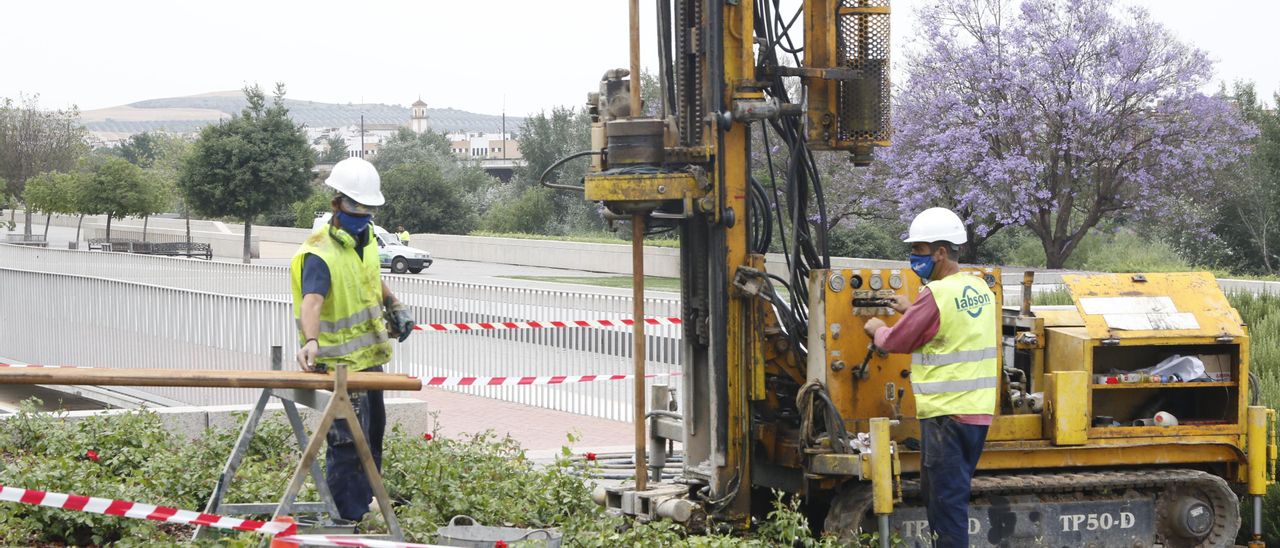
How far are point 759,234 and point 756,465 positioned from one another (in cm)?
128

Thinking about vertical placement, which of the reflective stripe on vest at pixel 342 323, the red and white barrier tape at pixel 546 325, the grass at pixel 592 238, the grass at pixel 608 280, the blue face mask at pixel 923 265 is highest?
the blue face mask at pixel 923 265

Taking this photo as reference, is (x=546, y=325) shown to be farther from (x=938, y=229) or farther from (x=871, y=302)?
(x=938, y=229)

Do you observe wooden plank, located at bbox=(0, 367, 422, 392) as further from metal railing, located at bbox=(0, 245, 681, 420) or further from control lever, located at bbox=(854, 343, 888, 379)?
metal railing, located at bbox=(0, 245, 681, 420)

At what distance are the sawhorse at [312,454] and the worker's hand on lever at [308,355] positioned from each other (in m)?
0.12

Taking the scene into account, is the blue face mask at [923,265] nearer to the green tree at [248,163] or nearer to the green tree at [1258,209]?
the green tree at [1258,209]

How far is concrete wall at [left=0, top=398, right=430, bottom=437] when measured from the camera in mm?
10375

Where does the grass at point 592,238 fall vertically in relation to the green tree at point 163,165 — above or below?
below

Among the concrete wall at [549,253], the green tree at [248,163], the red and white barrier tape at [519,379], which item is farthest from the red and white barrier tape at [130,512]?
the green tree at [248,163]

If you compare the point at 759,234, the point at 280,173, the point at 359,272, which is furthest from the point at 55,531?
the point at 280,173

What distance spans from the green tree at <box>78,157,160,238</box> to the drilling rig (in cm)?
4919

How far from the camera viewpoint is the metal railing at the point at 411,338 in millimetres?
14484

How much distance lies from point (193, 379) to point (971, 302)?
3.66 metres

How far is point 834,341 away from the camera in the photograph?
7.52 metres

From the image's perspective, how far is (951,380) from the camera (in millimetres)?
7094
